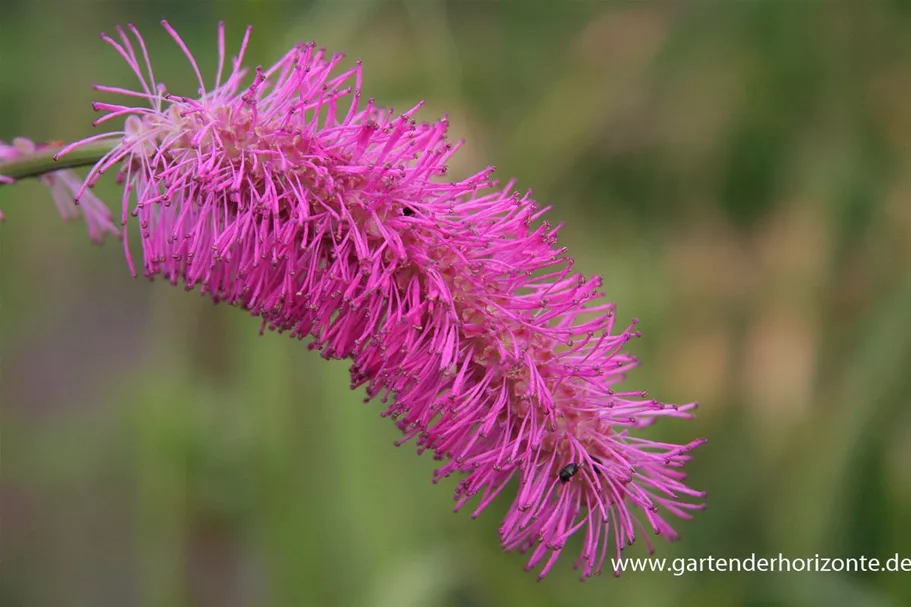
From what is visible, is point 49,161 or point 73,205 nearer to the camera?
point 49,161

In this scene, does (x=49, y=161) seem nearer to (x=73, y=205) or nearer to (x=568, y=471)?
(x=73, y=205)

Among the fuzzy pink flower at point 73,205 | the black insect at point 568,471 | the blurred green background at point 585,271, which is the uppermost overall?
the blurred green background at point 585,271

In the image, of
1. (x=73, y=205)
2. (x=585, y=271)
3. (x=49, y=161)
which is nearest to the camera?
(x=49, y=161)

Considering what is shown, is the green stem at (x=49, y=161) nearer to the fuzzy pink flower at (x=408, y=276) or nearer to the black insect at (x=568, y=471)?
the fuzzy pink flower at (x=408, y=276)

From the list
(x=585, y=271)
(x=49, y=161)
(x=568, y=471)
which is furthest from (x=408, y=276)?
(x=585, y=271)

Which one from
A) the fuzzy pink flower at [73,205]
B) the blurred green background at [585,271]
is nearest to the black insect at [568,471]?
the fuzzy pink flower at [73,205]

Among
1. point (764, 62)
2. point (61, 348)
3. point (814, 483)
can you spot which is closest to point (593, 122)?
point (764, 62)
